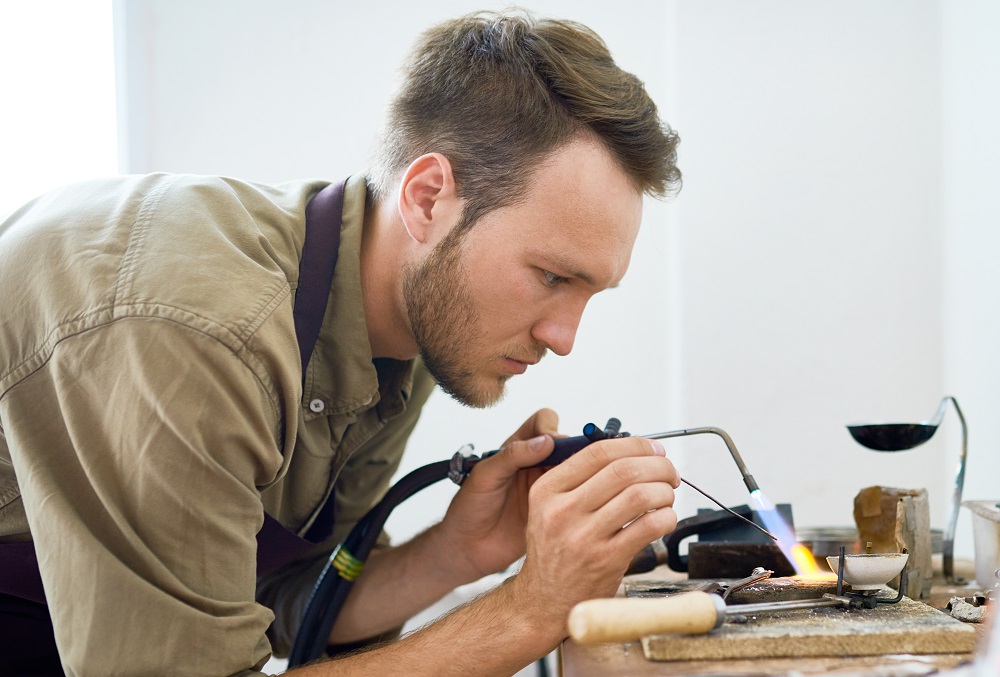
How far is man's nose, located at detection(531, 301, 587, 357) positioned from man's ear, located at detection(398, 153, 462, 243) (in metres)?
0.21

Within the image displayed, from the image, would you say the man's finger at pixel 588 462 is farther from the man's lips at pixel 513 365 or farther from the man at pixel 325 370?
the man's lips at pixel 513 365

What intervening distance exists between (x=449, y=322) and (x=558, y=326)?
18 centimetres

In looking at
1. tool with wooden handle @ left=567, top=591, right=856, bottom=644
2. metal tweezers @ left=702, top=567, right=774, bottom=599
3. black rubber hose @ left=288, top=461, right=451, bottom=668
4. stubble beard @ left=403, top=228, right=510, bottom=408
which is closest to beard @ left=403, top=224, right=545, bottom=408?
stubble beard @ left=403, top=228, right=510, bottom=408

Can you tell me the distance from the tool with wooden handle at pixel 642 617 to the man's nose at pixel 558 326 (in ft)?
1.86

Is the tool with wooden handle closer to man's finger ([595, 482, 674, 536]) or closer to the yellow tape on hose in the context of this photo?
man's finger ([595, 482, 674, 536])

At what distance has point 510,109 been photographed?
1379 mm

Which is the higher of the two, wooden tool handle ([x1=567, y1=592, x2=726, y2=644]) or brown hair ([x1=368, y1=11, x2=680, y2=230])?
brown hair ([x1=368, y1=11, x2=680, y2=230])

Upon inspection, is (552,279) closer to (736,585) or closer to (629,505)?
(629,505)

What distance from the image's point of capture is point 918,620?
91 centimetres

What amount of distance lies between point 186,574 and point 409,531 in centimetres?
136

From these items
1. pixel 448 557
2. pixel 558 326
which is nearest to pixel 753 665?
pixel 558 326

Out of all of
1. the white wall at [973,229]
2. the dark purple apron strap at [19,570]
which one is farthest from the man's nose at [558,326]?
the white wall at [973,229]

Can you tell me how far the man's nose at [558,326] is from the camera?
1.36 m

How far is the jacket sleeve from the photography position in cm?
94
